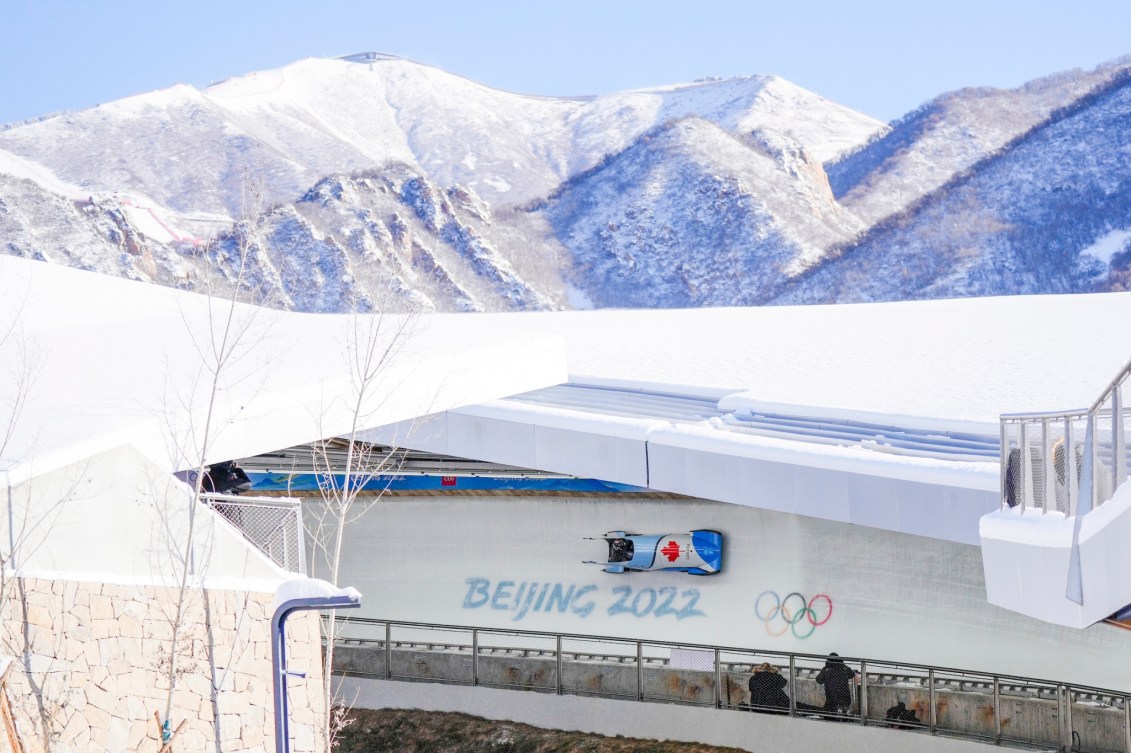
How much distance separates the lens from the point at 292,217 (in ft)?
239

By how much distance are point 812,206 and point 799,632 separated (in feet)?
239

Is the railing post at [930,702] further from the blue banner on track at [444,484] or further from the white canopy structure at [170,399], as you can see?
the white canopy structure at [170,399]

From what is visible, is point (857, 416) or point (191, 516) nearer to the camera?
point (191, 516)

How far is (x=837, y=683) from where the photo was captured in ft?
35.0

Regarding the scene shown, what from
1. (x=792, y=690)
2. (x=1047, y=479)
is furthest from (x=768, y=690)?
(x=1047, y=479)

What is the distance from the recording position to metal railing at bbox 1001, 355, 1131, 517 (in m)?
5.42

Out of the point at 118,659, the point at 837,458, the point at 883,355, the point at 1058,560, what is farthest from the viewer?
the point at 883,355

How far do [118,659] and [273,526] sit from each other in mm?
1315

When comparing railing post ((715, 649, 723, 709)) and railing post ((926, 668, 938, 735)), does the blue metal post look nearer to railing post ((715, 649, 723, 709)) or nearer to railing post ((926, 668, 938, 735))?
railing post ((715, 649, 723, 709))

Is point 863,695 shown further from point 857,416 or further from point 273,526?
point 273,526

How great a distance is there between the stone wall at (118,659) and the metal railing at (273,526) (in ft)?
2.33

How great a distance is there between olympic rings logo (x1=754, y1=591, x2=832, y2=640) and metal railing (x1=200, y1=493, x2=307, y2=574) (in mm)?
4836

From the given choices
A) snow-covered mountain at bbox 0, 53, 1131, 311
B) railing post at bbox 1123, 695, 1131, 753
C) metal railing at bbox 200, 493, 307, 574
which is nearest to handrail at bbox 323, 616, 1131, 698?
railing post at bbox 1123, 695, 1131, 753

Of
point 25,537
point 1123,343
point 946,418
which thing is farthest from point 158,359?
point 1123,343
